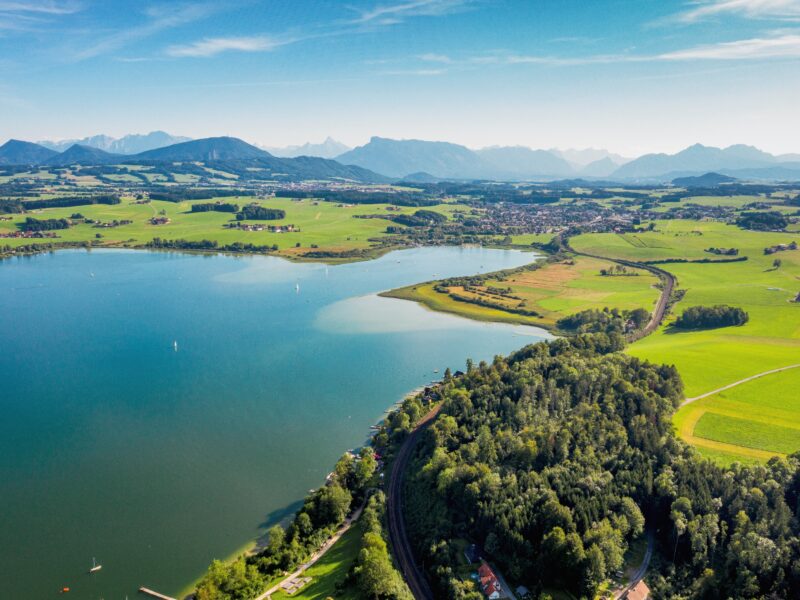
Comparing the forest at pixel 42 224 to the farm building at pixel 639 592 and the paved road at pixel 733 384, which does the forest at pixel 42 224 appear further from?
the farm building at pixel 639 592

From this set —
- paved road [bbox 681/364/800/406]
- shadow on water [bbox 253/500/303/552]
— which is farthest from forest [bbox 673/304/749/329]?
shadow on water [bbox 253/500/303/552]

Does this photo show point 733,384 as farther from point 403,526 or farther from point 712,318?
point 403,526

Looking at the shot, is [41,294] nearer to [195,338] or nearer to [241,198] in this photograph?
[195,338]

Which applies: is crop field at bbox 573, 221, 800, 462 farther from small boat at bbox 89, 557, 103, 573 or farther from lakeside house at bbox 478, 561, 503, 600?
small boat at bbox 89, 557, 103, 573

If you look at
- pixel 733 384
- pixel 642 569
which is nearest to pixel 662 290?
pixel 733 384

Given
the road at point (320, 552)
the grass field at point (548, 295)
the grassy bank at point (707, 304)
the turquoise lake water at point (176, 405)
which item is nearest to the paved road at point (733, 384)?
the grassy bank at point (707, 304)
